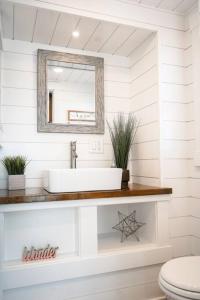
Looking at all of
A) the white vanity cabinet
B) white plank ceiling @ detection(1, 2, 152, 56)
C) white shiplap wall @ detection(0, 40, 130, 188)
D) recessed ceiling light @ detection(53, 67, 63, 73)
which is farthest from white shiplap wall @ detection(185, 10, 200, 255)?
recessed ceiling light @ detection(53, 67, 63, 73)

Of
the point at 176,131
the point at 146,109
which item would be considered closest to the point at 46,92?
the point at 146,109

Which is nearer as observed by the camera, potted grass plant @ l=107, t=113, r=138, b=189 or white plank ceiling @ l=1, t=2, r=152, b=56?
white plank ceiling @ l=1, t=2, r=152, b=56

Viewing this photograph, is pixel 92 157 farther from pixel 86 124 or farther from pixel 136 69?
pixel 136 69

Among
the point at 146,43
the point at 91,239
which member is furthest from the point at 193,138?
the point at 91,239

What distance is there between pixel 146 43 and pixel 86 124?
33.3 inches

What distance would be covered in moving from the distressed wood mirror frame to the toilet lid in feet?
3.99

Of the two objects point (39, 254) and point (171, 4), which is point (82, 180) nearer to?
point (39, 254)

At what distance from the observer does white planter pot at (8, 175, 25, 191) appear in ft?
5.77

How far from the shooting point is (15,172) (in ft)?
5.91

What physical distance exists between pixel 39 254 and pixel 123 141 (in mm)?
1035

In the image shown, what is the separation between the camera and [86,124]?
2.14 meters

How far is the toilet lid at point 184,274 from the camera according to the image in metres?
1.15

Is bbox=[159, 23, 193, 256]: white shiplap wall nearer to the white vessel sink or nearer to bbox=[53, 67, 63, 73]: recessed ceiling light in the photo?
the white vessel sink

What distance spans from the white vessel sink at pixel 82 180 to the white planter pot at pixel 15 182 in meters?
0.26
